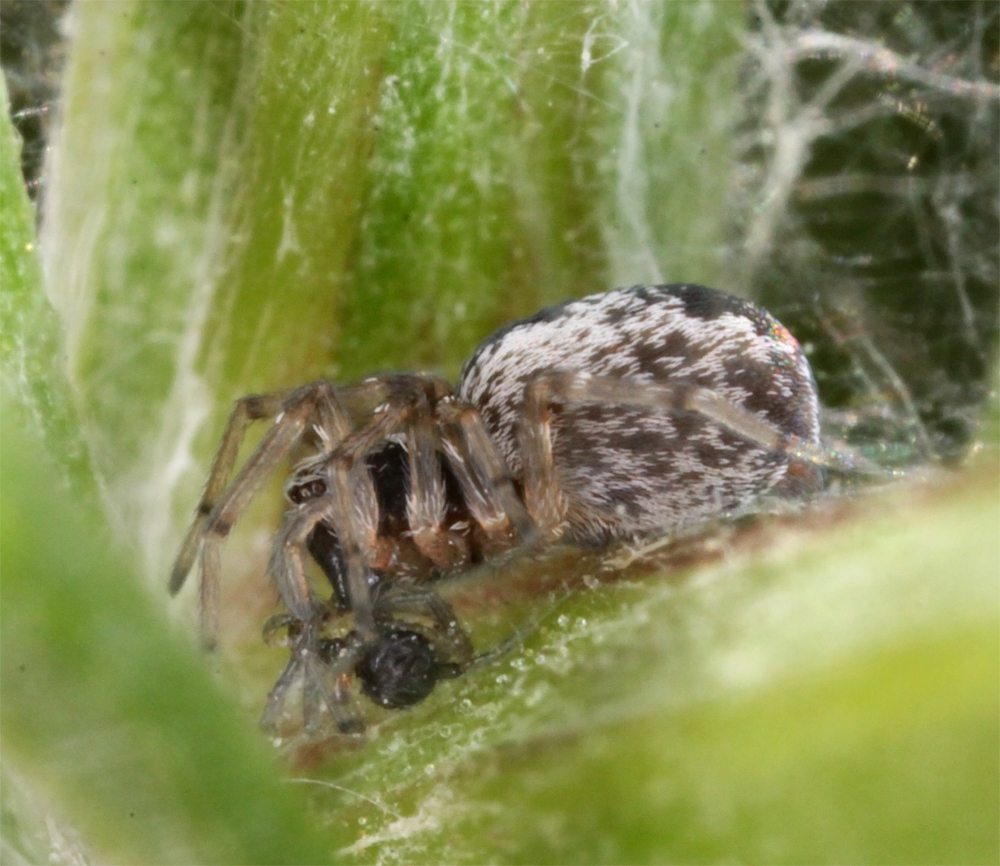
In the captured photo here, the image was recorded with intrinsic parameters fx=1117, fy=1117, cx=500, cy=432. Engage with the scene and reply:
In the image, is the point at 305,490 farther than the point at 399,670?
Yes

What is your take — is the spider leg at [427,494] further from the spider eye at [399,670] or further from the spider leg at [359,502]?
the spider eye at [399,670]

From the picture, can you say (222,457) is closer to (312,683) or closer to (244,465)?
(244,465)

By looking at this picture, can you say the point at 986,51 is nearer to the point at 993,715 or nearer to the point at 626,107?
the point at 626,107

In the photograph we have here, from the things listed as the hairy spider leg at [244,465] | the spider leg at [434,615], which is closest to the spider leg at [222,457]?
the hairy spider leg at [244,465]

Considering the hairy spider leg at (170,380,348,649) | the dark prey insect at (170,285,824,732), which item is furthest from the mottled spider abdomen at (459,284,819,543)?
A: the hairy spider leg at (170,380,348,649)

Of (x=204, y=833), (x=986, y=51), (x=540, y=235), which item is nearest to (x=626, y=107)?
(x=540, y=235)

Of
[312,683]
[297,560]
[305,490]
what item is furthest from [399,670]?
[305,490]
